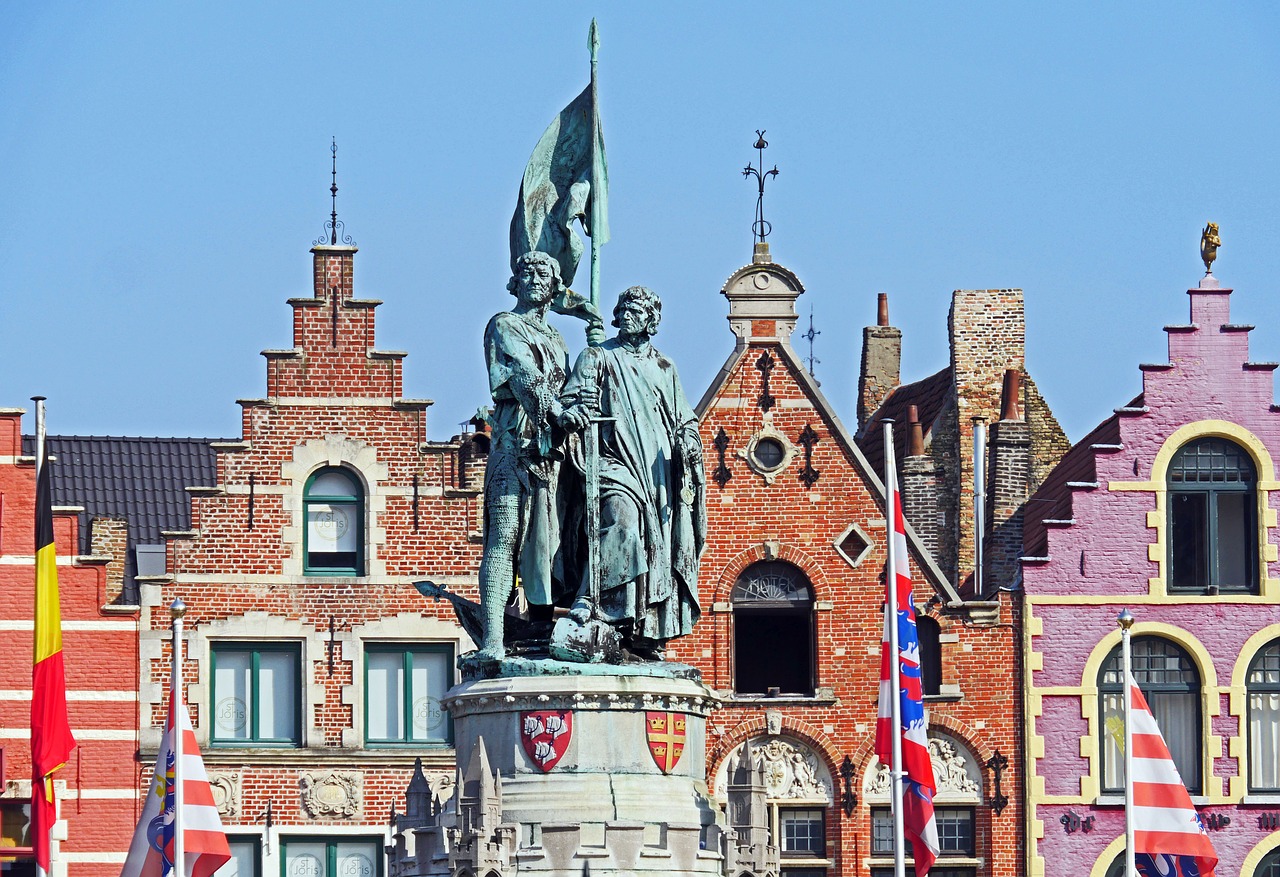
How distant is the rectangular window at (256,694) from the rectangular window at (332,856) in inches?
51.2

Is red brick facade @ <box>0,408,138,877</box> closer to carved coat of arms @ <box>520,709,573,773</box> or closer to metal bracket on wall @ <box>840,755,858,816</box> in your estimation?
metal bracket on wall @ <box>840,755,858,816</box>

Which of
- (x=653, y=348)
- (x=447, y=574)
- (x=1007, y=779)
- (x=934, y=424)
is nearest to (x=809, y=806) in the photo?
(x=1007, y=779)

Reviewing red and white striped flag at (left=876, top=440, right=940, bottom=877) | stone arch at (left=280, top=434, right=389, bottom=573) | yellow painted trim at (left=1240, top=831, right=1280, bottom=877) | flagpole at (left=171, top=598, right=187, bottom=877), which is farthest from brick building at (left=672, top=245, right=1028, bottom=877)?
flagpole at (left=171, top=598, right=187, bottom=877)

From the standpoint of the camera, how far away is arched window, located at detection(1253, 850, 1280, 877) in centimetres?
4269

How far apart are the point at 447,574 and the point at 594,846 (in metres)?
20.4

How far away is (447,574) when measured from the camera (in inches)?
1668

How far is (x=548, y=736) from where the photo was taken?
883 inches

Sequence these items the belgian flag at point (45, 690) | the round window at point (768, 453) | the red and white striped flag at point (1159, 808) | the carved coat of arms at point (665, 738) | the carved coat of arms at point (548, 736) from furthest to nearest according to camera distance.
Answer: the round window at point (768, 453)
the belgian flag at point (45, 690)
the red and white striped flag at point (1159, 808)
the carved coat of arms at point (665, 738)
the carved coat of arms at point (548, 736)

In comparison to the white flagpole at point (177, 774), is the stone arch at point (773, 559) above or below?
above

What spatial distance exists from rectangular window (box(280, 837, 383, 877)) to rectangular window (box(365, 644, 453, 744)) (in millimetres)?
1351

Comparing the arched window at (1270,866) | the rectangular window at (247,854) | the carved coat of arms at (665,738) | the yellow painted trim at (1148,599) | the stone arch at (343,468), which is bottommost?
the arched window at (1270,866)

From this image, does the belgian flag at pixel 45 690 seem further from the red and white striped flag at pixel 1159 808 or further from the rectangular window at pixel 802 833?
the red and white striped flag at pixel 1159 808

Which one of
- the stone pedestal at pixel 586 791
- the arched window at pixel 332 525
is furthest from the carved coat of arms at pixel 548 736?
the arched window at pixel 332 525

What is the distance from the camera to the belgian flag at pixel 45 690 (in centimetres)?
3856
